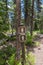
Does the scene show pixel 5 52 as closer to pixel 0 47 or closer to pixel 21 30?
pixel 0 47

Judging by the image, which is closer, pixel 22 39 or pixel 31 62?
pixel 22 39

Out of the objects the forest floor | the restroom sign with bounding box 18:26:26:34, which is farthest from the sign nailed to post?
the forest floor

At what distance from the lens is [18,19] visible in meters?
10.0

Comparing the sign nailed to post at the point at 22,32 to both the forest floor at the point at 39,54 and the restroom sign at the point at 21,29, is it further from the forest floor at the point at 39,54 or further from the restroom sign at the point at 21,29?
the forest floor at the point at 39,54

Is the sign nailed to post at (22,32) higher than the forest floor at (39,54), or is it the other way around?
the sign nailed to post at (22,32)

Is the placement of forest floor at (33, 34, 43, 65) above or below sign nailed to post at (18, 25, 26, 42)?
below

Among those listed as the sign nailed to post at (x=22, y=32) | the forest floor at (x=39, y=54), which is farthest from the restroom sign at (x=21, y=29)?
the forest floor at (x=39, y=54)

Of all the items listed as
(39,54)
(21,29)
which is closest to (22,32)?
(21,29)

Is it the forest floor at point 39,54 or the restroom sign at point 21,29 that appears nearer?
the restroom sign at point 21,29

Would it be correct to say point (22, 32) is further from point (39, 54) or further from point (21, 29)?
point (39, 54)

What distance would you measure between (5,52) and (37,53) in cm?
239

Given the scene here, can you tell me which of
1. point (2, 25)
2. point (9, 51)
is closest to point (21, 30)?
point (2, 25)

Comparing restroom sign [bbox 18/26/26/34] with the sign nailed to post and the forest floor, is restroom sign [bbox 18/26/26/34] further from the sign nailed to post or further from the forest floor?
the forest floor

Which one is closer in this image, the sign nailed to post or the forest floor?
the sign nailed to post
